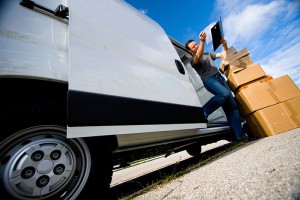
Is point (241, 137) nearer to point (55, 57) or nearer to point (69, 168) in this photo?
point (69, 168)

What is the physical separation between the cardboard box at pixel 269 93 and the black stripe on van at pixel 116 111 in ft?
5.22

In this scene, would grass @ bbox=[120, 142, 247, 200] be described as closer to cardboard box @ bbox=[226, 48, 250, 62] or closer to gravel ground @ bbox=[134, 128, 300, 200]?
gravel ground @ bbox=[134, 128, 300, 200]

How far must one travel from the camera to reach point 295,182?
77 cm

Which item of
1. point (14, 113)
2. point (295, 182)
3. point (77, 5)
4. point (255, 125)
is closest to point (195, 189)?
point (295, 182)

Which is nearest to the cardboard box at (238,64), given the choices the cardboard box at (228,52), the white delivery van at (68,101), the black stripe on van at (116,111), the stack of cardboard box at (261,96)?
the stack of cardboard box at (261,96)

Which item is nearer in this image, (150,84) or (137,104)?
(137,104)

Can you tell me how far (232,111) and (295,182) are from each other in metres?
2.28

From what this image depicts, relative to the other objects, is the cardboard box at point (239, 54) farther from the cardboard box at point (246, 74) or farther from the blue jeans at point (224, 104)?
the blue jeans at point (224, 104)

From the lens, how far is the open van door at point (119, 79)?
1146 mm

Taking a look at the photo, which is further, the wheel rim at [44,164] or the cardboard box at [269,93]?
the cardboard box at [269,93]

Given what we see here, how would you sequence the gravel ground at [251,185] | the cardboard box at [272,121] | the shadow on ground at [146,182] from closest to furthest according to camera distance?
the gravel ground at [251,185] → the shadow on ground at [146,182] → the cardboard box at [272,121]

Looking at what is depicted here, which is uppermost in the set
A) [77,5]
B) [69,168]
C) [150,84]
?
[77,5]

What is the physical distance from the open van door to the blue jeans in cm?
83

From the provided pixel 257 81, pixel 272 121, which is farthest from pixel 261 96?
pixel 272 121
